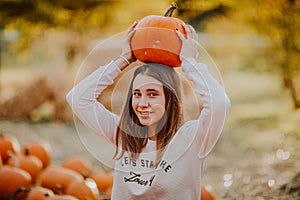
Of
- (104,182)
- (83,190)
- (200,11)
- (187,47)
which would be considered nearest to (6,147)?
(104,182)

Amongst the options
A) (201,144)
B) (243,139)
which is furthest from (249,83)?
(201,144)

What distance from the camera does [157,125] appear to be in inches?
68.6

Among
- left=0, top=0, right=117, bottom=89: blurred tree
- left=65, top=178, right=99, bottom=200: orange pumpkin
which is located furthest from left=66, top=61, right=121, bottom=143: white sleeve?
left=0, top=0, right=117, bottom=89: blurred tree

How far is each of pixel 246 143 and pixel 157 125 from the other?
2.02m

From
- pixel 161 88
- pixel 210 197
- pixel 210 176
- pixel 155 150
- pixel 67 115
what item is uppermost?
pixel 161 88

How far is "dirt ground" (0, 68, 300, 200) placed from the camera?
8.42 feet

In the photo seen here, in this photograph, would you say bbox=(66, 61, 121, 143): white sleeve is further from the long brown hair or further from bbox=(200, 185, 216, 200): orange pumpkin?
bbox=(200, 185, 216, 200): orange pumpkin

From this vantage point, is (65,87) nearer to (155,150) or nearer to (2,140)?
(2,140)

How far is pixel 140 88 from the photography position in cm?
169

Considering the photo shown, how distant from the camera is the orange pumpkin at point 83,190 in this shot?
8.20 ft

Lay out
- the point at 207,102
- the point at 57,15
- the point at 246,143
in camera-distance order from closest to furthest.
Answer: the point at 207,102 < the point at 246,143 < the point at 57,15

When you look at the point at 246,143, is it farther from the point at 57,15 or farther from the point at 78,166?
the point at 57,15

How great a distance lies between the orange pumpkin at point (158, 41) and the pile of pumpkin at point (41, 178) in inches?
33.9

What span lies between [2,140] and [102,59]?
1.15m
